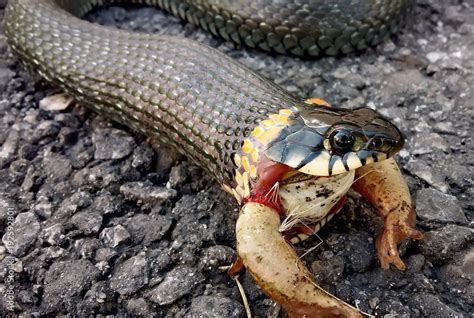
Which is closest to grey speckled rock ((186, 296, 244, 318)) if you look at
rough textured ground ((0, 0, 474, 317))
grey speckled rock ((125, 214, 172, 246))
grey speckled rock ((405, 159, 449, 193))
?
rough textured ground ((0, 0, 474, 317))

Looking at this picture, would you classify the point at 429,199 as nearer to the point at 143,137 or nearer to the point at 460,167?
the point at 460,167

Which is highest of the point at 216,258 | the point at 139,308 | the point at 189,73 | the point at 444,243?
the point at 189,73

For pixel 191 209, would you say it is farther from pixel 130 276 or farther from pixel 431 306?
pixel 431 306

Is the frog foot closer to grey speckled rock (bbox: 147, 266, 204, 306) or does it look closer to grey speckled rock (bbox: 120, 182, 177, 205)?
grey speckled rock (bbox: 147, 266, 204, 306)

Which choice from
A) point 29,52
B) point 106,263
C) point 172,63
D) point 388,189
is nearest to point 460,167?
point 388,189

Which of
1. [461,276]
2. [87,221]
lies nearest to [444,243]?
A: [461,276]

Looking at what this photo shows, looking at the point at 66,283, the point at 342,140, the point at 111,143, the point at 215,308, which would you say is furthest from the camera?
the point at 111,143
